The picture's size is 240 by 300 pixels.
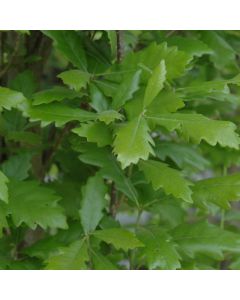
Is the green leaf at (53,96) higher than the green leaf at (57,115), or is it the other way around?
the green leaf at (53,96)

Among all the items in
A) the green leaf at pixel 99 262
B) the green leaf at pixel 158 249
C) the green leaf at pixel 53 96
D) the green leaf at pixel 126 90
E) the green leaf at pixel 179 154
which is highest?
the green leaf at pixel 126 90

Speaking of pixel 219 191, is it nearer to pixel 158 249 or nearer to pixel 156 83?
pixel 158 249

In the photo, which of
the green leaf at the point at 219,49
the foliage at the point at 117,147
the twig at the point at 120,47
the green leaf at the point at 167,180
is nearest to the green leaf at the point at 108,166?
the foliage at the point at 117,147

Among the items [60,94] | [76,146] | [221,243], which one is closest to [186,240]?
[221,243]

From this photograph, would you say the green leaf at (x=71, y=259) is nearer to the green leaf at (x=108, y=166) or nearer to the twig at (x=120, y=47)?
the green leaf at (x=108, y=166)

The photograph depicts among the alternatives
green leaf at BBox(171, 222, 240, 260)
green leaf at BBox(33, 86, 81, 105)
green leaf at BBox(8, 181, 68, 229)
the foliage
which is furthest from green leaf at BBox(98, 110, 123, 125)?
green leaf at BBox(171, 222, 240, 260)

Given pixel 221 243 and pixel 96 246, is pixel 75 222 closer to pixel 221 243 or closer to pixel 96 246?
pixel 96 246

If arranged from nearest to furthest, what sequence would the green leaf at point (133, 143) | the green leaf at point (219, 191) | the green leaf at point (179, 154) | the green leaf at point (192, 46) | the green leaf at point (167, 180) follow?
1. the green leaf at point (133, 143)
2. the green leaf at point (167, 180)
3. the green leaf at point (219, 191)
4. the green leaf at point (192, 46)
5. the green leaf at point (179, 154)

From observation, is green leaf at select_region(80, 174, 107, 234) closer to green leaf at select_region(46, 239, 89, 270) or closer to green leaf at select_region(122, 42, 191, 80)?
green leaf at select_region(46, 239, 89, 270)
